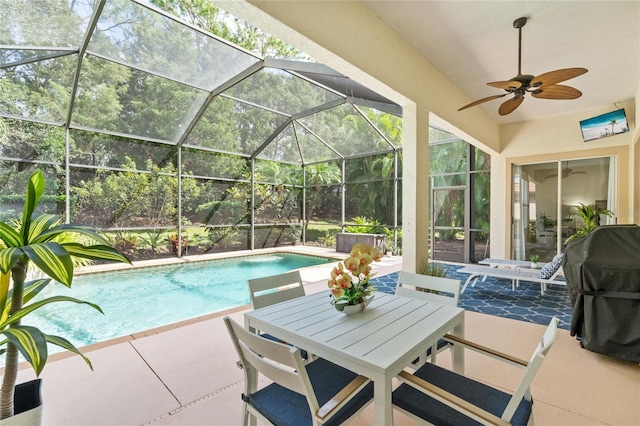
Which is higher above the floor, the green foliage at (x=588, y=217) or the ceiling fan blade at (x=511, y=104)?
the ceiling fan blade at (x=511, y=104)

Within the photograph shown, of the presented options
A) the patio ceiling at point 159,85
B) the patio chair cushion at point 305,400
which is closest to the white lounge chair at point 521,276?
the patio ceiling at point 159,85

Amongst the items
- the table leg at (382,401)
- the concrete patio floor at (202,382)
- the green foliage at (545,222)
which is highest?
the green foliage at (545,222)

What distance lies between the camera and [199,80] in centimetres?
639

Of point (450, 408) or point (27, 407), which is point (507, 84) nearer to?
point (450, 408)

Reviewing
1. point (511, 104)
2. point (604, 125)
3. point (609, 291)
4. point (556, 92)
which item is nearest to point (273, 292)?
point (609, 291)

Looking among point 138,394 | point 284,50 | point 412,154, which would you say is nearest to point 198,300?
point 138,394

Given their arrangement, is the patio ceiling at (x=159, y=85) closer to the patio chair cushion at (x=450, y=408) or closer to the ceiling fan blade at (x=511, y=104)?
the ceiling fan blade at (x=511, y=104)

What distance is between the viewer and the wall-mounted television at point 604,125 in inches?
216

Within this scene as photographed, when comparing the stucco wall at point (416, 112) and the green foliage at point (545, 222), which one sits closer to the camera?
the stucco wall at point (416, 112)

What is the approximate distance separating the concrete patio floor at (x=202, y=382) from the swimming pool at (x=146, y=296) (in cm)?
136

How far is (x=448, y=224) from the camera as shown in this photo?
317 inches

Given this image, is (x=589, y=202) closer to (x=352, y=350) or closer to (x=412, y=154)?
(x=412, y=154)

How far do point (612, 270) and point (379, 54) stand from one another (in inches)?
118

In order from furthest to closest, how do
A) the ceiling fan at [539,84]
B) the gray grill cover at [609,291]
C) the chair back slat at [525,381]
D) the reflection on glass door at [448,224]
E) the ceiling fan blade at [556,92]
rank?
the reflection on glass door at [448,224], the ceiling fan blade at [556,92], the ceiling fan at [539,84], the gray grill cover at [609,291], the chair back slat at [525,381]
